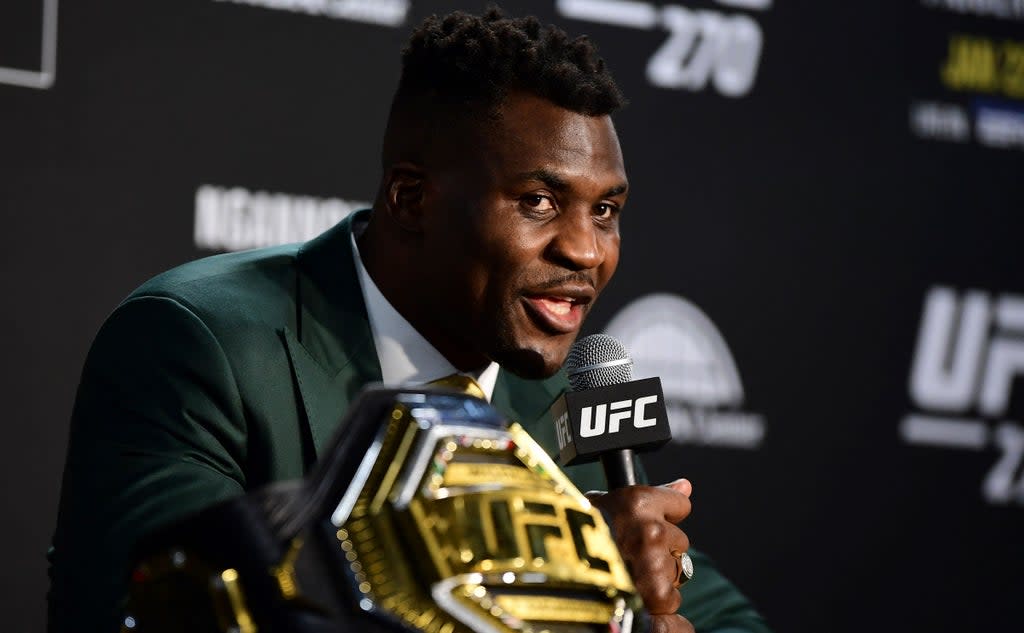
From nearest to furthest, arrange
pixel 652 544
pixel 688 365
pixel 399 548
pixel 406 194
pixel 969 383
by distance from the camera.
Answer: pixel 399 548 < pixel 652 544 < pixel 406 194 < pixel 688 365 < pixel 969 383

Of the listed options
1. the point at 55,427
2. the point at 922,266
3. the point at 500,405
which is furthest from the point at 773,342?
the point at 55,427

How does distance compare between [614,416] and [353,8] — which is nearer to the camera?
[614,416]

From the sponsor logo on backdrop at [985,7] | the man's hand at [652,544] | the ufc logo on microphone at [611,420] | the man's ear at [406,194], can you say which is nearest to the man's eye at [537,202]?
the man's ear at [406,194]

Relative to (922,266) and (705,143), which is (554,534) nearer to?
(705,143)

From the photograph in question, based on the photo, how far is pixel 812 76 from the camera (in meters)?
2.31

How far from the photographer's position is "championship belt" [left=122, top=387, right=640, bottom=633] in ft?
2.09

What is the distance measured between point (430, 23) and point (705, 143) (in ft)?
2.80

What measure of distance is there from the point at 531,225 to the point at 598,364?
0.19 metres

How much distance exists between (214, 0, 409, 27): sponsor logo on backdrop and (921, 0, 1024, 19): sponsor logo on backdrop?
39.4 inches

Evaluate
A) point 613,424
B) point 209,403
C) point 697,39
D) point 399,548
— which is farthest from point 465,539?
point 697,39

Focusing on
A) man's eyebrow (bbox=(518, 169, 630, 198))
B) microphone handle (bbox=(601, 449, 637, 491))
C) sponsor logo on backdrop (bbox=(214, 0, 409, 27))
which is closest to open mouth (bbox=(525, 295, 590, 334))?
man's eyebrow (bbox=(518, 169, 630, 198))

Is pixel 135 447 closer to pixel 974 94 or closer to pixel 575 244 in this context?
pixel 575 244

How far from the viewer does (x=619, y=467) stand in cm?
118

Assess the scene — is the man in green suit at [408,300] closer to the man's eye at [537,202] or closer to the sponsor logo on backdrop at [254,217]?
the man's eye at [537,202]
